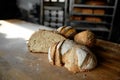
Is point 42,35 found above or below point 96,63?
above

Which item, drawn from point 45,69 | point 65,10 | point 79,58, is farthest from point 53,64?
point 65,10

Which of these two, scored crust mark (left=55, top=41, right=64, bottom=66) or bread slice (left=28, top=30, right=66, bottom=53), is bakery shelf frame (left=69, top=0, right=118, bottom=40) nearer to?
bread slice (left=28, top=30, right=66, bottom=53)

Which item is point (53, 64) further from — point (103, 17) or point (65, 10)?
point (103, 17)

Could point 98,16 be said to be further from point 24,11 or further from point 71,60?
point 71,60

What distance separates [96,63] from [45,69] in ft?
1.19

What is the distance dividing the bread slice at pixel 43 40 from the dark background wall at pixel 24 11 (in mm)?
2244

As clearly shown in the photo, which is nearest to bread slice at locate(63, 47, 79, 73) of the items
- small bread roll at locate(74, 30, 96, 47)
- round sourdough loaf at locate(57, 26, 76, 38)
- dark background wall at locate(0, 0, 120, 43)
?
small bread roll at locate(74, 30, 96, 47)

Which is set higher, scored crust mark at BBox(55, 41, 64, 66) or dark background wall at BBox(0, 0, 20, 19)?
dark background wall at BBox(0, 0, 20, 19)

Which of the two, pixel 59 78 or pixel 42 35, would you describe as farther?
pixel 42 35

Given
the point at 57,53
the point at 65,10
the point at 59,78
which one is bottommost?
the point at 59,78

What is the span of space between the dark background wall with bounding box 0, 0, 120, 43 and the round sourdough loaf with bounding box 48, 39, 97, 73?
240cm

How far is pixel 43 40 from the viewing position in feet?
4.33

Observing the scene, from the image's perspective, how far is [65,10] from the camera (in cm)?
325

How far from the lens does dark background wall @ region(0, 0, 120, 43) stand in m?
3.29
